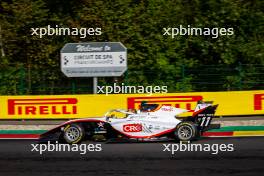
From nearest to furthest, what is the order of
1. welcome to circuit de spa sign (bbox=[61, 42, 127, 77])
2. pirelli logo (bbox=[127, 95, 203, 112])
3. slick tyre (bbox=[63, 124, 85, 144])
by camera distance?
slick tyre (bbox=[63, 124, 85, 144]) < pirelli logo (bbox=[127, 95, 203, 112]) < welcome to circuit de spa sign (bbox=[61, 42, 127, 77])

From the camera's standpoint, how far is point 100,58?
20875mm

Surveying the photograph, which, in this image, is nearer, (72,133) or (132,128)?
(132,128)

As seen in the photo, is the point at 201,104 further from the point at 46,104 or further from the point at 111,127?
the point at 46,104

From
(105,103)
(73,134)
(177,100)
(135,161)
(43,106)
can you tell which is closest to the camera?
(135,161)

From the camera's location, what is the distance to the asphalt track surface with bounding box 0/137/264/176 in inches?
395

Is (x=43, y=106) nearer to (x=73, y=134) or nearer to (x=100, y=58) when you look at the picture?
(x=100, y=58)

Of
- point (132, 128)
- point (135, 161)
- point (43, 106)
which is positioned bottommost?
point (135, 161)

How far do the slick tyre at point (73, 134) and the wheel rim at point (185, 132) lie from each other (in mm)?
2252

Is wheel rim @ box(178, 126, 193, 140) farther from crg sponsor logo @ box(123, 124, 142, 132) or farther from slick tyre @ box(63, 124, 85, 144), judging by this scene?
slick tyre @ box(63, 124, 85, 144)

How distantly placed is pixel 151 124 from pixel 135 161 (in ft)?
5.97

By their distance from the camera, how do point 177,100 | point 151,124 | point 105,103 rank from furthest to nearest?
point 105,103, point 177,100, point 151,124

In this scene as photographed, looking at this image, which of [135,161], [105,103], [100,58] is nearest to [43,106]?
[105,103]

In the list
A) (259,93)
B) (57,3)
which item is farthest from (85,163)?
(57,3)

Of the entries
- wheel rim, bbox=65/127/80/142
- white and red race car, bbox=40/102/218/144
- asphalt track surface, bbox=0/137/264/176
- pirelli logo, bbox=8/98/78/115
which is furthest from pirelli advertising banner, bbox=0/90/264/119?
wheel rim, bbox=65/127/80/142
